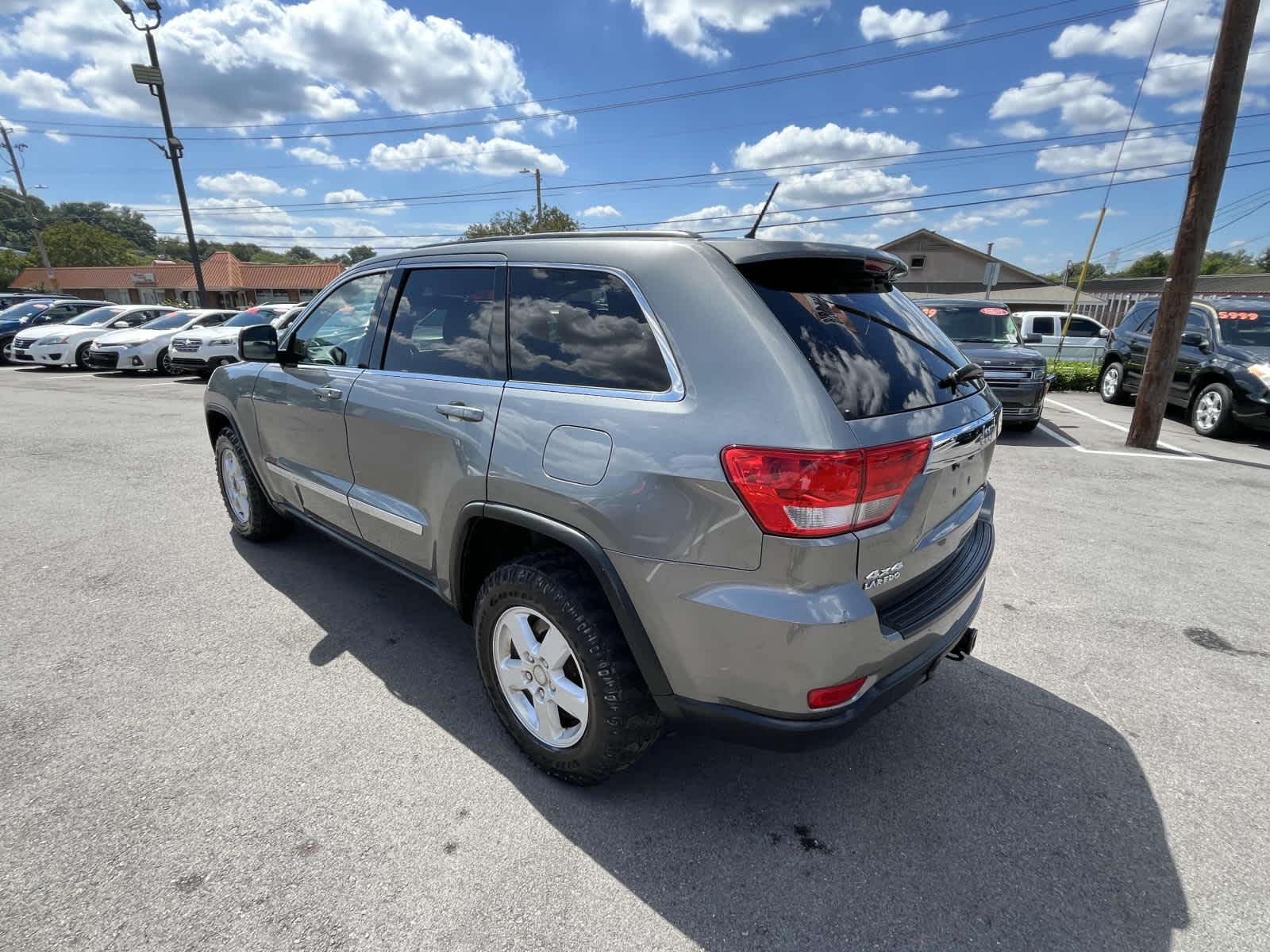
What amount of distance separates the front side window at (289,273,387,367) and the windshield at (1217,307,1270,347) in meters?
11.1

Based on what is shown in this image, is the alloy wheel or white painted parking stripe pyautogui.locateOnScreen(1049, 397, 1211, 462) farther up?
the alloy wheel

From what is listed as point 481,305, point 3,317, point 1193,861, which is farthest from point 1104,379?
point 3,317

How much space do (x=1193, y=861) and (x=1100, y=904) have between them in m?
0.43

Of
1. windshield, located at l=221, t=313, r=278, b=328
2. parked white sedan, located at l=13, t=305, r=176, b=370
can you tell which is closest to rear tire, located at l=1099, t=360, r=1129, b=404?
windshield, located at l=221, t=313, r=278, b=328

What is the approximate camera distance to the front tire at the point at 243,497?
4184 millimetres

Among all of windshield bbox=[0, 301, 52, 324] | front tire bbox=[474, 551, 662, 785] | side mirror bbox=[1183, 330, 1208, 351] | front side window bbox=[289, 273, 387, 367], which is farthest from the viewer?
windshield bbox=[0, 301, 52, 324]

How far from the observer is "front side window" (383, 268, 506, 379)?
2.46 meters

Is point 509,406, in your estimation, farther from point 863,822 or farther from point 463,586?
point 863,822

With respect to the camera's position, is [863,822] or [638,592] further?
[863,822]

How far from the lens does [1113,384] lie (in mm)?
11719

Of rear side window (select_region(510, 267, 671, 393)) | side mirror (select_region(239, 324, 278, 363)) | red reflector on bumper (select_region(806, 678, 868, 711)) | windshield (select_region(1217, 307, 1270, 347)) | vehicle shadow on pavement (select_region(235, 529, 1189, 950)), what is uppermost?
rear side window (select_region(510, 267, 671, 393))

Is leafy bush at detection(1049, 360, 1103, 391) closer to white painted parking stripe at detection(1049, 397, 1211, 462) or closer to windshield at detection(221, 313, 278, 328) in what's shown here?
white painted parking stripe at detection(1049, 397, 1211, 462)

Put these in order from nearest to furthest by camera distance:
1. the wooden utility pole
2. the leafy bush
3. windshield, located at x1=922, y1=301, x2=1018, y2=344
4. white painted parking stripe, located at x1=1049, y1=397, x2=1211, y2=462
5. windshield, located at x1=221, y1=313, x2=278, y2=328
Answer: the wooden utility pole < white painted parking stripe, located at x1=1049, y1=397, x2=1211, y2=462 < windshield, located at x1=922, y1=301, x2=1018, y2=344 < the leafy bush < windshield, located at x1=221, y1=313, x2=278, y2=328

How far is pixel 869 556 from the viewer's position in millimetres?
1750
